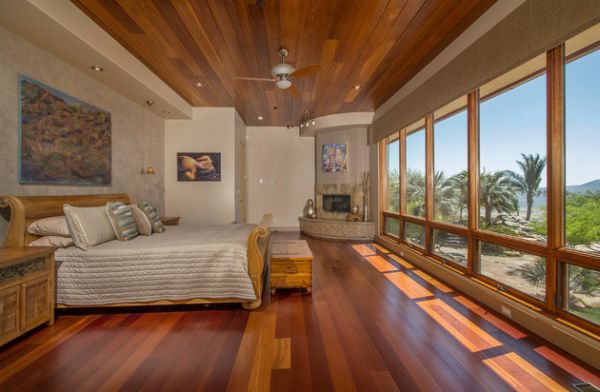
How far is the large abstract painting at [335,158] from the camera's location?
21.4ft

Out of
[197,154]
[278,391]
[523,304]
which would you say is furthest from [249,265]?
[197,154]

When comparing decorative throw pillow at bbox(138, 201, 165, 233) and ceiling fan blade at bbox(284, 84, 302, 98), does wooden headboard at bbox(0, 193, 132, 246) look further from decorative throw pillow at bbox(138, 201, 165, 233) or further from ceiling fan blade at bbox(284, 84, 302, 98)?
ceiling fan blade at bbox(284, 84, 302, 98)

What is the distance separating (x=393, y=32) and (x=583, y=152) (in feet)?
6.73

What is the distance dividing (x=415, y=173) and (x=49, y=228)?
4.94 meters

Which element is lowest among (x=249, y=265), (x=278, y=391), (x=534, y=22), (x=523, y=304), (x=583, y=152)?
(x=278, y=391)

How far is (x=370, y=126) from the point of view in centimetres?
612

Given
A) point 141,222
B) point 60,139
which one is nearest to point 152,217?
point 141,222

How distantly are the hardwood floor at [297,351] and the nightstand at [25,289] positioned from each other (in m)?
0.15

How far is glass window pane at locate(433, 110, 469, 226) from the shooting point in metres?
3.32

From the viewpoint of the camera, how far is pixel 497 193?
283 cm

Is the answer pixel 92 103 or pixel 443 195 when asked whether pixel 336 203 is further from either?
pixel 92 103

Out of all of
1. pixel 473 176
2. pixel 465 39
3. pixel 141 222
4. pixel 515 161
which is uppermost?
pixel 465 39

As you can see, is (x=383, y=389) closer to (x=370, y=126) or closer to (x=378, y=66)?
(x=378, y=66)

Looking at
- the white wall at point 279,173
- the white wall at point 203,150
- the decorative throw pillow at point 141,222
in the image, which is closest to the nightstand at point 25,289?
the decorative throw pillow at point 141,222
